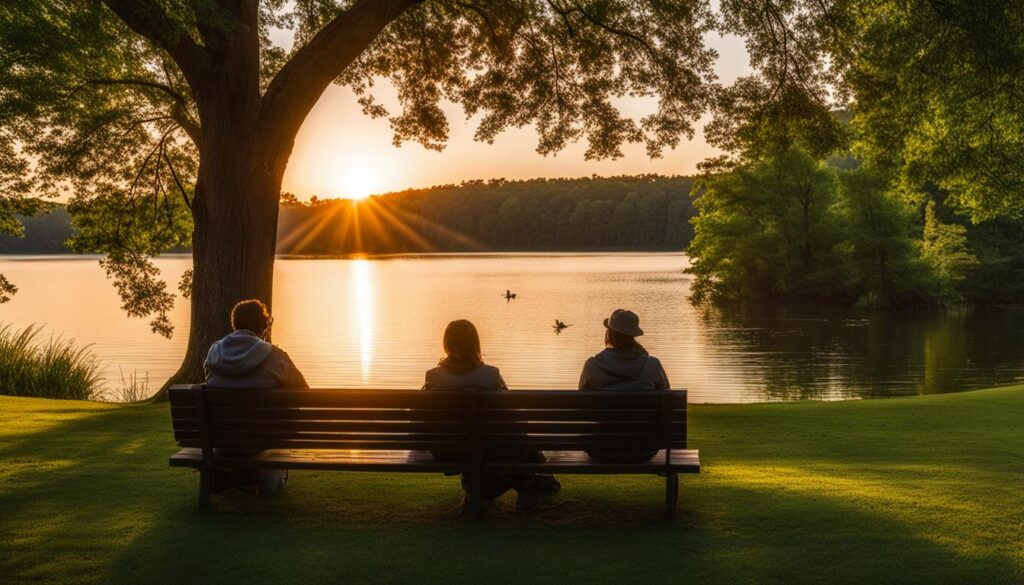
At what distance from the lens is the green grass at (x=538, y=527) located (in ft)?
16.6

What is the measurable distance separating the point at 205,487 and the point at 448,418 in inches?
72.3

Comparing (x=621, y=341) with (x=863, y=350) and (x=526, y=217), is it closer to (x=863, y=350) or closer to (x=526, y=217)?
(x=863, y=350)

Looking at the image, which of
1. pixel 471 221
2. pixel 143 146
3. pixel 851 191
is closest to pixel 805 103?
pixel 143 146

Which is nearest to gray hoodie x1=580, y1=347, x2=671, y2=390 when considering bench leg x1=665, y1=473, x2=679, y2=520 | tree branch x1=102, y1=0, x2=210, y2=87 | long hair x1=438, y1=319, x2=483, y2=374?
bench leg x1=665, y1=473, x2=679, y2=520

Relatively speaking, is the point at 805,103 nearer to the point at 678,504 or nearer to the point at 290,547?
the point at 678,504

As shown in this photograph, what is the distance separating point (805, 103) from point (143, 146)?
12096 millimetres

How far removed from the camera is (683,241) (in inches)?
6639

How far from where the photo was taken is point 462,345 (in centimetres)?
Answer: 599

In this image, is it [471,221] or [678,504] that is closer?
[678,504]

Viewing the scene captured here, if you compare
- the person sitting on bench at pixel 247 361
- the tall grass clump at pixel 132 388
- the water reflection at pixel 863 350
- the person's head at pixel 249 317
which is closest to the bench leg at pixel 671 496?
the person sitting on bench at pixel 247 361

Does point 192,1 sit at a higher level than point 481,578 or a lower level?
higher

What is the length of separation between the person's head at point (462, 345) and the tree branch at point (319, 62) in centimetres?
675

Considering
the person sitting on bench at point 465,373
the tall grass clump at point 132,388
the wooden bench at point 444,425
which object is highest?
the person sitting on bench at point 465,373

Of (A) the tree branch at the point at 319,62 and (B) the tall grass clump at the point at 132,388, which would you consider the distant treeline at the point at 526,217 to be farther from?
(A) the tree branch at the point at 319,62
